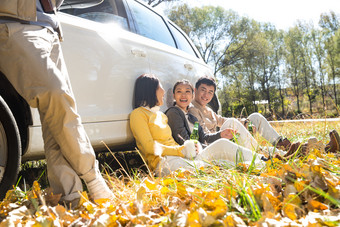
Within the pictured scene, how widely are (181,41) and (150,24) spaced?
0.92 metres

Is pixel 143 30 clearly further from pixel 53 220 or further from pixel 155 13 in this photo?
pixel 53 220

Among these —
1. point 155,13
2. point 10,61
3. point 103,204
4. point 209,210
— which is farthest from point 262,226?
point 155,13

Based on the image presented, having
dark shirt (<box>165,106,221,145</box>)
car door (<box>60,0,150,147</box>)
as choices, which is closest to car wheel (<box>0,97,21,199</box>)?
car door (<box>60,0,150,147</box>)

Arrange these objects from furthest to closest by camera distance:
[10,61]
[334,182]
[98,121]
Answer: [98,121], [10,61], [334,182]

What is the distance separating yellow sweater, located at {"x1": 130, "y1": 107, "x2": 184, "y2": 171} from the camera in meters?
2.81

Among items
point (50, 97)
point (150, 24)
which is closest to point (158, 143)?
point (50, 97)

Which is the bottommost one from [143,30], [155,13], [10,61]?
[10,61]

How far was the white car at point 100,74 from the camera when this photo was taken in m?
1.88

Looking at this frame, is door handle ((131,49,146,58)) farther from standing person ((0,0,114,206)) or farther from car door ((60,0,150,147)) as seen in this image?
standing person ((0,0,114,206))

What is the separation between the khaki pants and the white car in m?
0.17

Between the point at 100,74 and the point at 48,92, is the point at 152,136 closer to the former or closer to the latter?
the point at 100,74

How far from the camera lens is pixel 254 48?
3184 cm

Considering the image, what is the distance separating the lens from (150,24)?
3.79 metres

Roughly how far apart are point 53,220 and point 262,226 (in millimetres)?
871
